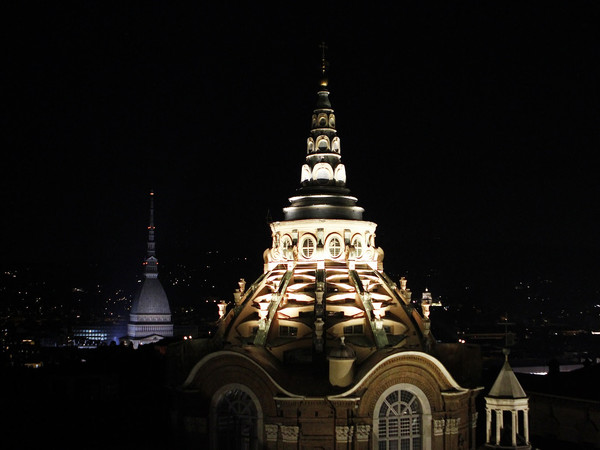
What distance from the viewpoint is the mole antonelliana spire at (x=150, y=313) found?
467 feet

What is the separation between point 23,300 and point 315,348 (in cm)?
15523

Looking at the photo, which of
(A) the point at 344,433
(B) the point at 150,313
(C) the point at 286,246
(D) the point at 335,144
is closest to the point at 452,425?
(A) the point at 344,433

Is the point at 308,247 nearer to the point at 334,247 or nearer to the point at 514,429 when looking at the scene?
the point at 334,247

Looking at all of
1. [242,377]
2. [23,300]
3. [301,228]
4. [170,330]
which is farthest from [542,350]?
[23,300]

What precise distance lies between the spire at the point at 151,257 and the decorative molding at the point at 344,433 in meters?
111

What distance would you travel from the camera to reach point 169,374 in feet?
144

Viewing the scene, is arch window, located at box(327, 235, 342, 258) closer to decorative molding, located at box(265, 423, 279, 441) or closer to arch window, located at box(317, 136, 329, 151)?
arch window, located at box(317, 136, 329, 151)

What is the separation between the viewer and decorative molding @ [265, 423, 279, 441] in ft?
124

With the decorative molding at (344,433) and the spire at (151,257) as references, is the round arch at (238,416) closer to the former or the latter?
the decorative molding at (344,433)

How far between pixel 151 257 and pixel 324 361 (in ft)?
363

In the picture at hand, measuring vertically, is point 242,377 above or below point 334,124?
below

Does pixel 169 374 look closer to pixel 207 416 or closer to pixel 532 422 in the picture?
pixel 207 416

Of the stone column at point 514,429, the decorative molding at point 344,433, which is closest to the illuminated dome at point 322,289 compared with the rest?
the decorative molding at point 344,433

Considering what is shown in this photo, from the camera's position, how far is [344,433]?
123 ft
